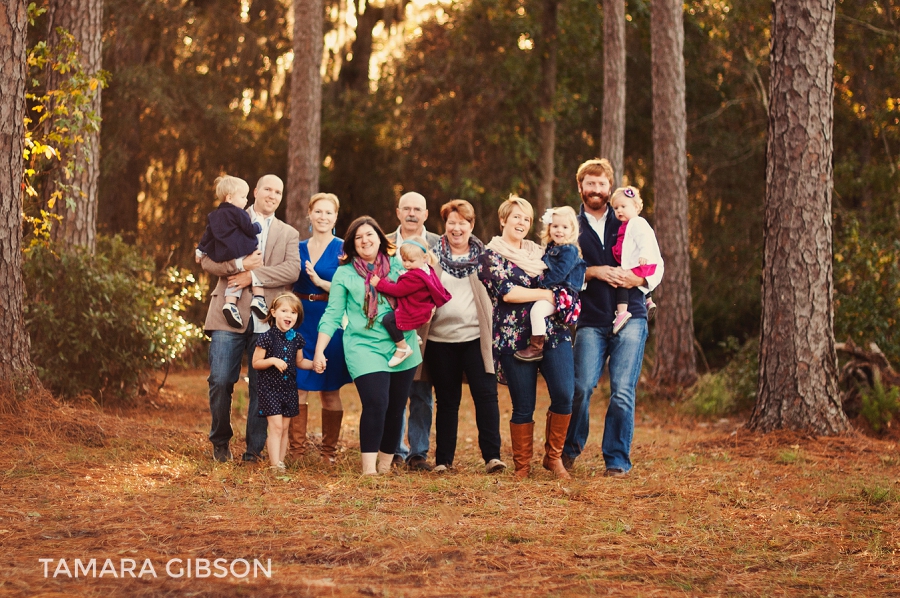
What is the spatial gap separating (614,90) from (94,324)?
8845 millimetres

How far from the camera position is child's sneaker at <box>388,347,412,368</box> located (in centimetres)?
589

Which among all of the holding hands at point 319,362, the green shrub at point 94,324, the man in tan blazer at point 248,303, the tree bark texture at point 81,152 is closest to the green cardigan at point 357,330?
the holding hands at point 319,362

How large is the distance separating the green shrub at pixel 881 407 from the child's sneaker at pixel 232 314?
237 inches

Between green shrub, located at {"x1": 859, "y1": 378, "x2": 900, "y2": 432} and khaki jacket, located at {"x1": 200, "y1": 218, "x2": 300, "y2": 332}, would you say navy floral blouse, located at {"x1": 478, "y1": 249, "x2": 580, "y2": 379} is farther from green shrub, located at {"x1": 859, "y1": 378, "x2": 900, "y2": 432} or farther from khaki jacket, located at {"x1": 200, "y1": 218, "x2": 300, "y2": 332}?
green shrub, located at {"x1": 859, "y1": 378, "x2": 900, "y2": 432}

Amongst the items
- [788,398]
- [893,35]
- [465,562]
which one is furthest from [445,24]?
[465,562]

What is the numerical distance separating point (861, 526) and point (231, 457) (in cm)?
414

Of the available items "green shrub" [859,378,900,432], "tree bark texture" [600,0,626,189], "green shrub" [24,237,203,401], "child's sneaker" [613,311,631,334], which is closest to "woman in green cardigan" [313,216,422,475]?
"child's sneaker" [613,311,631,334]

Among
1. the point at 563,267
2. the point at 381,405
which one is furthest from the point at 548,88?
the point at 381,405

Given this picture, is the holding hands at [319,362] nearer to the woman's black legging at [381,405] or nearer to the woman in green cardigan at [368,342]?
the woman in green cardigan at [368,342]

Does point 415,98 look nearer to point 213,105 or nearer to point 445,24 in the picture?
point 445,24

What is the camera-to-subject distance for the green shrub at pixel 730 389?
1043 cm

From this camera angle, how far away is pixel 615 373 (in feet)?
20.6

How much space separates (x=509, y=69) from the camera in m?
17.9

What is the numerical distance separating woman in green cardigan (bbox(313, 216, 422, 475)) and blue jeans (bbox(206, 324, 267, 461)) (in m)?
0.71
